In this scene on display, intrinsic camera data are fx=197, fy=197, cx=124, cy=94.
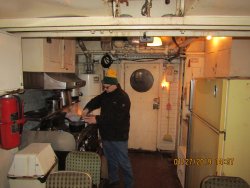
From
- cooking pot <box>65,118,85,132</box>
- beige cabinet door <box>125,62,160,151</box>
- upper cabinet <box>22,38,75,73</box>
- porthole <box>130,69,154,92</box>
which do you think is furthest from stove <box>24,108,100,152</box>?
porthole <box>130,69,154,92</box>

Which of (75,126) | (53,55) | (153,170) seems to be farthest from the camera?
(153,170)

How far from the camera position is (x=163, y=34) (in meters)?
1.65

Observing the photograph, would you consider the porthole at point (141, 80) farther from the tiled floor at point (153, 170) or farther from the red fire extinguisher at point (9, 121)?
the red fire extinguisher at point (9, 121)

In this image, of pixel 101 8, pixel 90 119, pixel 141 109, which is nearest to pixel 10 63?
pixel 101 8

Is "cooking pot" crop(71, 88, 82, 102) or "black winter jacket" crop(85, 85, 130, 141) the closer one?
"black winter jacket" crop(85, 85, 130, 141)

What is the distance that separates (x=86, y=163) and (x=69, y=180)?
0.33 meters

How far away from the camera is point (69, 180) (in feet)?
5.33

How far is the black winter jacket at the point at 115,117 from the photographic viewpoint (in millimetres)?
2689

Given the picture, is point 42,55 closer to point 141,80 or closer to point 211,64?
point 211,64

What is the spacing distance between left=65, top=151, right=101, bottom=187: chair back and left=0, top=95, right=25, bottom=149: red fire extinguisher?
55 cm

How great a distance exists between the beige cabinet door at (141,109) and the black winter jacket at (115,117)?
1802 millimetres

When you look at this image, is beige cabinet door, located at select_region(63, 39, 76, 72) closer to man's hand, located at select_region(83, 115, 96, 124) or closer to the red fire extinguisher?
man's hand, located at select_region(83, 115, 96, 124)

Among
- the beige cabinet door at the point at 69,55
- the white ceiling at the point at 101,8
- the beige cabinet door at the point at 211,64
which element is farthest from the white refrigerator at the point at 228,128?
the beige cabinet door at the point at 69,55

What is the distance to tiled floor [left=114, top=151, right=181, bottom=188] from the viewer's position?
329cm
